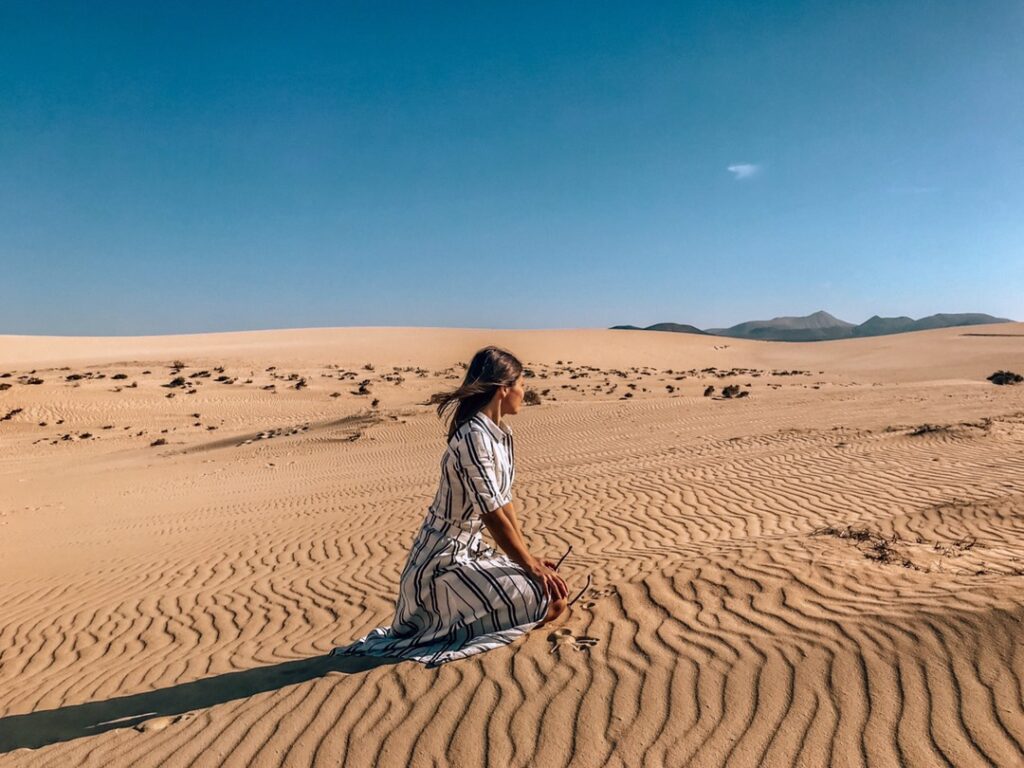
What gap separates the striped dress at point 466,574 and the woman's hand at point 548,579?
0.18ft

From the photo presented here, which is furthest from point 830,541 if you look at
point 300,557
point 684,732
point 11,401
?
point 11,401

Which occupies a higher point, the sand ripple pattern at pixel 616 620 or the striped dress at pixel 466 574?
the striped dress at pixel 466 574

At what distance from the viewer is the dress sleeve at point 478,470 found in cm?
377

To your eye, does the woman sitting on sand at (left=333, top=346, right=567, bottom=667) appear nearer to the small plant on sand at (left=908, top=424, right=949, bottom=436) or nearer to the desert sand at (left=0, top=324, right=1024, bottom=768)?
the desert sand at (left=0, top=324, right=1024, bottom=768)

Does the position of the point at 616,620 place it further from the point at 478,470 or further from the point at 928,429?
the point at 928,429

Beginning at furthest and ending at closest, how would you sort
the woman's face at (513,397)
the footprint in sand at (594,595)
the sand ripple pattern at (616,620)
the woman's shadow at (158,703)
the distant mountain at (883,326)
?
the distant mountain at (883,326), the footprint in sand at (594,595), the woman's shadow at (158,703), the woman's face at (513,397), the sand ripple pattern at (616,620)

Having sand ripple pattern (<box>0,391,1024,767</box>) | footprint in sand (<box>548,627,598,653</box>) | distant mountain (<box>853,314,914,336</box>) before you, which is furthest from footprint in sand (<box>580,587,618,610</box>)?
distant mountain (<box>853,314,914,336</box>)

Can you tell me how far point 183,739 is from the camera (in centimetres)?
371

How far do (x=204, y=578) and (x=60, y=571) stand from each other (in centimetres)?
243

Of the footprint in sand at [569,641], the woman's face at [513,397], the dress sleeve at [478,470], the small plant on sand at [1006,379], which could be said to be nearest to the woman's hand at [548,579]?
the footprint in sand at [569,641]

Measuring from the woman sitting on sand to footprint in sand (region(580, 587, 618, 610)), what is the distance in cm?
61

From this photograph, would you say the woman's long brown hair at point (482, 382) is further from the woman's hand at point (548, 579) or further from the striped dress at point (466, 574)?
the woman's hand at point (548, 579)

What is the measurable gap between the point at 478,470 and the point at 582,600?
5.50ft

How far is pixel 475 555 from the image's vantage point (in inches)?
161
